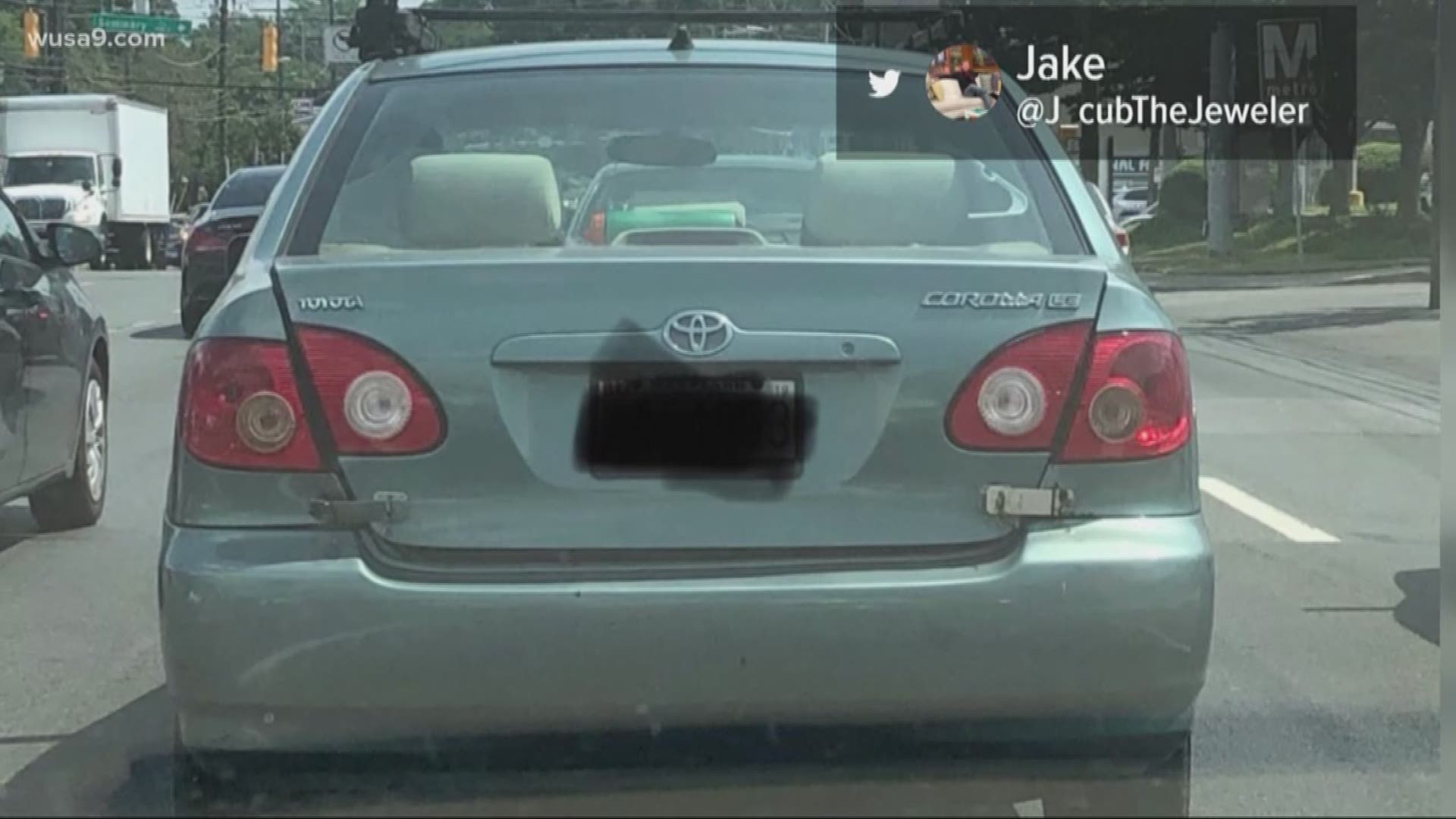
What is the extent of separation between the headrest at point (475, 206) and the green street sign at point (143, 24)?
156ft

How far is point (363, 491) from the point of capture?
3.47m

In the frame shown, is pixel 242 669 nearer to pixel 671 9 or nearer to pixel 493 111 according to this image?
pixel 493 111

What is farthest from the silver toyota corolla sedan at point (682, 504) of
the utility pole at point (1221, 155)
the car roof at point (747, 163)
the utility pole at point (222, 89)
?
the utility pole at point (222, 89)

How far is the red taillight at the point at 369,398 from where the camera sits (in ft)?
11.4

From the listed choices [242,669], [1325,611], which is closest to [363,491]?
[242,669]

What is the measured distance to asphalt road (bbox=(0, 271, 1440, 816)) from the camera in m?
3.53

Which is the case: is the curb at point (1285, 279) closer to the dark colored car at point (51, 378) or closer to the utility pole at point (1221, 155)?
the utility pole at point (1221, 155)

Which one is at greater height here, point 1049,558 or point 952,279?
point 952,279

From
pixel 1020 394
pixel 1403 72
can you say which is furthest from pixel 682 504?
pixel 1403 72

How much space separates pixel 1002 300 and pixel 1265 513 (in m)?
6.02

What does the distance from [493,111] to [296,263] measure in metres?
0.94

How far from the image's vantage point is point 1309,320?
22.2m

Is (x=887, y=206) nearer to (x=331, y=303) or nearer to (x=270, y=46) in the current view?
(x=331, y=303)

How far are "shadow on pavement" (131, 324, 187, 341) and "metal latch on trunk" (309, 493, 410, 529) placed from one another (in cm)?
1648
